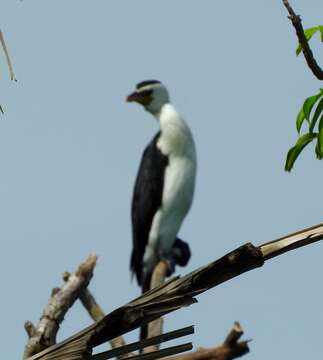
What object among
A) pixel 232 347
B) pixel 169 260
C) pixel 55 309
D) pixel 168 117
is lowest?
pixel 169 260

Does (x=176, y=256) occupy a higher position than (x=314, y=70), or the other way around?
(x=314, y=70)

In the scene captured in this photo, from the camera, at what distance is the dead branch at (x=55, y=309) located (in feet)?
14.4

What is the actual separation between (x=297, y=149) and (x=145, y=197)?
6548 mm

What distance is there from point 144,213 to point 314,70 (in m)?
6.74

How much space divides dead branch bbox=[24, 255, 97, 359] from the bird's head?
4.98 metres

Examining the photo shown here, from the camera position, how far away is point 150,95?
33.5 feet

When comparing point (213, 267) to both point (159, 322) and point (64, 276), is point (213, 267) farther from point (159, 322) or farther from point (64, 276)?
point (159, 322)

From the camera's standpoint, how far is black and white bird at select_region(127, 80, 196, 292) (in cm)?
959

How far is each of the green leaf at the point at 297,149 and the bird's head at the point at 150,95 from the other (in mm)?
7025

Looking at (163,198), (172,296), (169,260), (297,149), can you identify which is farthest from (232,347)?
(163,198)

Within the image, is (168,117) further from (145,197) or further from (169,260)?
(169,260)

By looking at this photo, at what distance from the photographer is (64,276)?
5301mm

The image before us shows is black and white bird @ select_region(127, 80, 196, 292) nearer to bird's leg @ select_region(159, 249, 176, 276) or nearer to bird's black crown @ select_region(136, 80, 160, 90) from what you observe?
bird's leg @ select_region(159, 249, 176, 276)

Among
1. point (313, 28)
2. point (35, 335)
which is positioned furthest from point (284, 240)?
point (35, 335)
